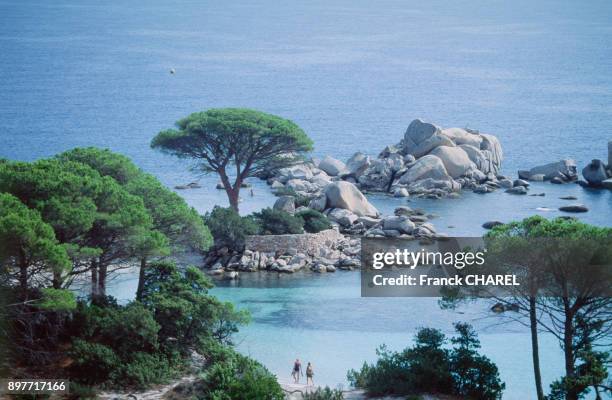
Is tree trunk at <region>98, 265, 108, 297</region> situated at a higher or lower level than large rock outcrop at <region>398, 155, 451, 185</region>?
lower

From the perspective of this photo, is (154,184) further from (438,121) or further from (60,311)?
(438,121)

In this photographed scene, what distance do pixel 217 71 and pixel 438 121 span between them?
4637cm

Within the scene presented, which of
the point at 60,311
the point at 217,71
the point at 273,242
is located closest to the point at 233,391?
the point at 60,311

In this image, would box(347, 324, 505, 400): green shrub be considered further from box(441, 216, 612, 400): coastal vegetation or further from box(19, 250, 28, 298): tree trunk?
box(19, 250, 28, 298): tree trunk

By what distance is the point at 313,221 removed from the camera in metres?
60.6

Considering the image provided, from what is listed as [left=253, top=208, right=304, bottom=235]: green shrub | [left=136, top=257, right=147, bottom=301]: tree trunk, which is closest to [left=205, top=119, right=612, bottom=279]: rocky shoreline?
[left=253, top=208, right=304, bottom=235]: green shrub

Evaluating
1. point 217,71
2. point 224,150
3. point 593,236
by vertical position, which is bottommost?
point 593,236

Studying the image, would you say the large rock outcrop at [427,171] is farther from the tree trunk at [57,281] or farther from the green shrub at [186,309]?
the tree trunk at [57,281]

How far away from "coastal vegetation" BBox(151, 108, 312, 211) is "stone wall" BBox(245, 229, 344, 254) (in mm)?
6687

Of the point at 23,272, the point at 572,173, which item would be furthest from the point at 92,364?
the point at 572,173

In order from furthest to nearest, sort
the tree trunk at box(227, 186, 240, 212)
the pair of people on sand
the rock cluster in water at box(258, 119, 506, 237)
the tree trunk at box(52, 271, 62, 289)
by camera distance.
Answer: the rock cluster in water at box(258, 119, 506, 237)
the tree trunk at box(227, 186, 240, 212)
the pair of people on sand
the tree trunk at box(52, 271, 62, 289)

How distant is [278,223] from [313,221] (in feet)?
8.20

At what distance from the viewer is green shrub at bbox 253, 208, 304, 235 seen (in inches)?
2306

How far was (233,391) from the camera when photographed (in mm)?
33969
